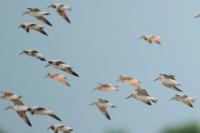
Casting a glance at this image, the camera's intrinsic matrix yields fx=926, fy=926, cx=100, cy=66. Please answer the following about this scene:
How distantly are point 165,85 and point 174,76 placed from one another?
1.07m

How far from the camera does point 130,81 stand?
36.0m

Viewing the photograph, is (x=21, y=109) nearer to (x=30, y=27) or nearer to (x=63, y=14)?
(x=30, y=27)

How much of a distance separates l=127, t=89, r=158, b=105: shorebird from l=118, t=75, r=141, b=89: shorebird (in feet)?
0.94

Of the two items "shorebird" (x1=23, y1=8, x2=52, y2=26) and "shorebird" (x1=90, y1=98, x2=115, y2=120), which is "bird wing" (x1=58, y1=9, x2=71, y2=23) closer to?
"shorebird" (x1=23, y1=8, x2=52, y2=26)

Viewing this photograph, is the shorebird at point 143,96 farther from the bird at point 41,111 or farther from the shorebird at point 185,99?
the bird at point 41,111

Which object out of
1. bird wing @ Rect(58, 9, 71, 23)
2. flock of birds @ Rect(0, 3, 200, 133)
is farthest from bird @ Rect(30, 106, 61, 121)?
bird wing @ Rect(58, 9, 71, 23)

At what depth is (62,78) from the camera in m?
36.4

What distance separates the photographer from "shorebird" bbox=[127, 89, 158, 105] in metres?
34.6

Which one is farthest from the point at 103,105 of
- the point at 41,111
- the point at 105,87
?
the point at 41,111

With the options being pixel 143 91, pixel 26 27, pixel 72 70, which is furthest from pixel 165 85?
pixel 26 27

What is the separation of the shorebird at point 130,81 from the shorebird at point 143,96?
286 millimetres

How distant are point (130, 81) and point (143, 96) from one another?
0.85 metres

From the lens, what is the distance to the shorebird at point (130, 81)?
35.1 meters

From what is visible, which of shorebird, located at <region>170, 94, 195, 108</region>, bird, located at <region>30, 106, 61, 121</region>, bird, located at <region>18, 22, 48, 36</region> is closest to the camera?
bird, located at <region>30, 106, 61, 121</region>
